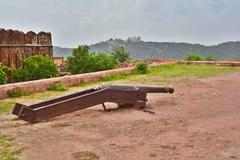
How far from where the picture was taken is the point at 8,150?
5504 millimetres

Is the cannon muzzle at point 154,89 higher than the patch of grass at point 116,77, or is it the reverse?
the cannon muzzle at point 154,89

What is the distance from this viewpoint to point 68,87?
40.0 ft

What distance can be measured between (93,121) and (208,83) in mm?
6881

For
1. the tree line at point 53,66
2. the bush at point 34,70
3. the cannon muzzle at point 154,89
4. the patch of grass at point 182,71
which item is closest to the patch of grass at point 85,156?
the cannon muzzle at point 154,89

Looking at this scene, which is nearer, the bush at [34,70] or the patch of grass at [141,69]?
the bush at [34,70]

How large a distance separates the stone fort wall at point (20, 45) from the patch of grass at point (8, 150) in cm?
942

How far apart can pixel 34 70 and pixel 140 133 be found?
802cm

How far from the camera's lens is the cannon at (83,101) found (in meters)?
7.05

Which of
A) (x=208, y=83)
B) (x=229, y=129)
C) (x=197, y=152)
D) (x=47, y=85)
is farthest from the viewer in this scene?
(x=208, y=83)

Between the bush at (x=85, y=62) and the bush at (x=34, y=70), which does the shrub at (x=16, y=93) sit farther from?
the bush at (x=85, y=62)

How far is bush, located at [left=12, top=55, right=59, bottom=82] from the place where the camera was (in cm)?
1364

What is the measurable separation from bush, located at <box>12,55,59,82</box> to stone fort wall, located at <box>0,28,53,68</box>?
1.48 metres

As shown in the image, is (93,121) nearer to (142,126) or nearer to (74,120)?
(74,120)

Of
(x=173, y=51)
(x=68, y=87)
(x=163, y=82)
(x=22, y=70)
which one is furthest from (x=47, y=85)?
(x=173, y=51)
